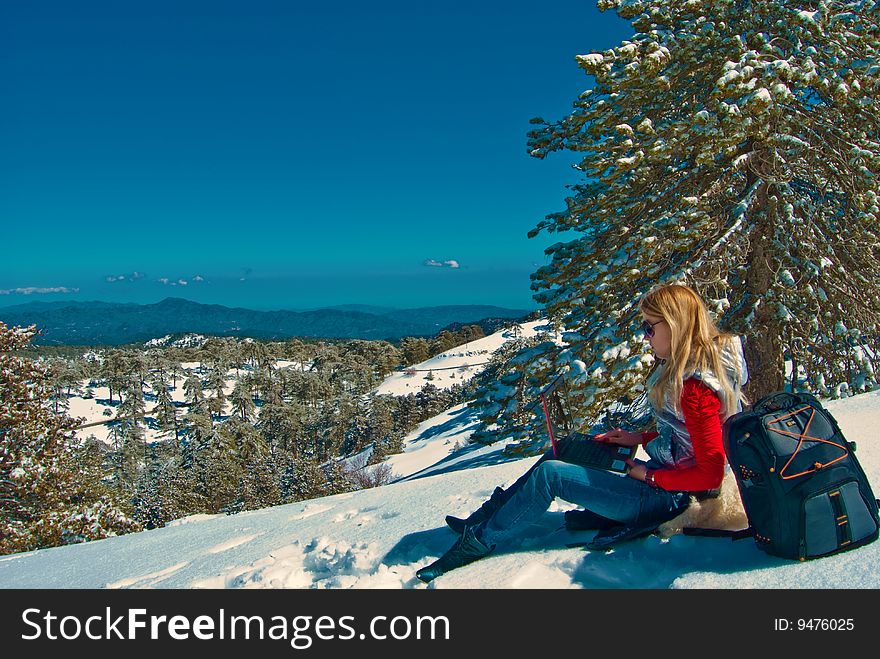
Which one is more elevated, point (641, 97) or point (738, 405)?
point (641, 97)

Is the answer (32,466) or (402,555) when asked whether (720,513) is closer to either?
(402,555)

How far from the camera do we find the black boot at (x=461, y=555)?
3.93m

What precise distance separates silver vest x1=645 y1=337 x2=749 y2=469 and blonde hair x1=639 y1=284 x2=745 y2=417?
3 cm

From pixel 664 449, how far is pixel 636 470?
0.75 feet

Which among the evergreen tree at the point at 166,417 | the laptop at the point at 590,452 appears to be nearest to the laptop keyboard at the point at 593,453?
the laptop at the point at 590,452

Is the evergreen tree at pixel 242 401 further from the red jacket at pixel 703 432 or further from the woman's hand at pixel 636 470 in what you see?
the red jacket at pixel 703 432

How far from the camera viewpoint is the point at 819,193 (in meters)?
9.05

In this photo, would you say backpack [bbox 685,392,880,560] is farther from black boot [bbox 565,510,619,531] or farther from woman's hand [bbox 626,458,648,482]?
black boot [bbox 565,510,619,531]

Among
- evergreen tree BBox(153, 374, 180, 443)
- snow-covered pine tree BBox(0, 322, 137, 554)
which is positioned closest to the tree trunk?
snow-covered pine tree BBox(0, 322, 137, 554)

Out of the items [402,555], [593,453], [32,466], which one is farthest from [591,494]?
[32,466]

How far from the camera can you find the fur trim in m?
3.72

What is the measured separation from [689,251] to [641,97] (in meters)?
2.43
